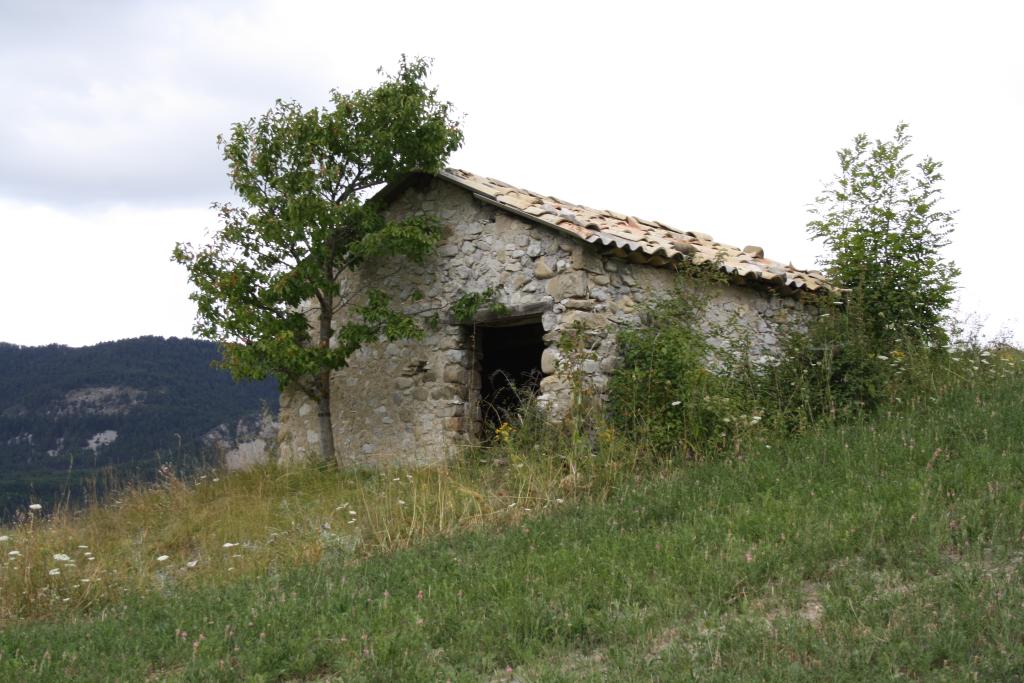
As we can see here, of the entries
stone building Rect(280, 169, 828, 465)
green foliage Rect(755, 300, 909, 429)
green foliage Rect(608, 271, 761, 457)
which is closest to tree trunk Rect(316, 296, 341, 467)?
stone building Rect(280, 169, 828, 465)

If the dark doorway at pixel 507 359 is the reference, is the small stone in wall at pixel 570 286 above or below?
above

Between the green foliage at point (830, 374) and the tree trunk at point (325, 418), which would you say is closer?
the green foliage at point (830, 374)

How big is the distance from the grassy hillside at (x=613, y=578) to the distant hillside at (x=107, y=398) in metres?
18.0

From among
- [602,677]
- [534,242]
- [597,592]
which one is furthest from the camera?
[534,242]

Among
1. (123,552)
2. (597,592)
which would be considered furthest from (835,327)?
(123,552)

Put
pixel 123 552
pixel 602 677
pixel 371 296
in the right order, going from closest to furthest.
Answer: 1. pixel 602 677
2. pixel 123 552
3. pixel 371 296

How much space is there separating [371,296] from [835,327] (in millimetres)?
5614

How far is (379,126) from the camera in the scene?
10086 mm

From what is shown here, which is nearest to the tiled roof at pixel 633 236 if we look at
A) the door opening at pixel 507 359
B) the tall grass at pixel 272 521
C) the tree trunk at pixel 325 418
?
the door opening at pixel 507 359

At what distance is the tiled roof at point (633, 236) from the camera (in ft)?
29.9

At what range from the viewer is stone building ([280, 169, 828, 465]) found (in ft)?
30.0

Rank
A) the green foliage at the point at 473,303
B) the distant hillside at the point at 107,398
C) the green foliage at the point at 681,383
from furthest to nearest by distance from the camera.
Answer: the distant hillside at the point at 107,398 < the green foliage at the point at 473,303 < the green foliage at the point at 681,383

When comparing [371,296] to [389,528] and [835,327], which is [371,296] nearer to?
[389,528]

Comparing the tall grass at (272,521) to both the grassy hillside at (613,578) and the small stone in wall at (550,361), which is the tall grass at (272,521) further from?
the small stone in wall at (550,361)
